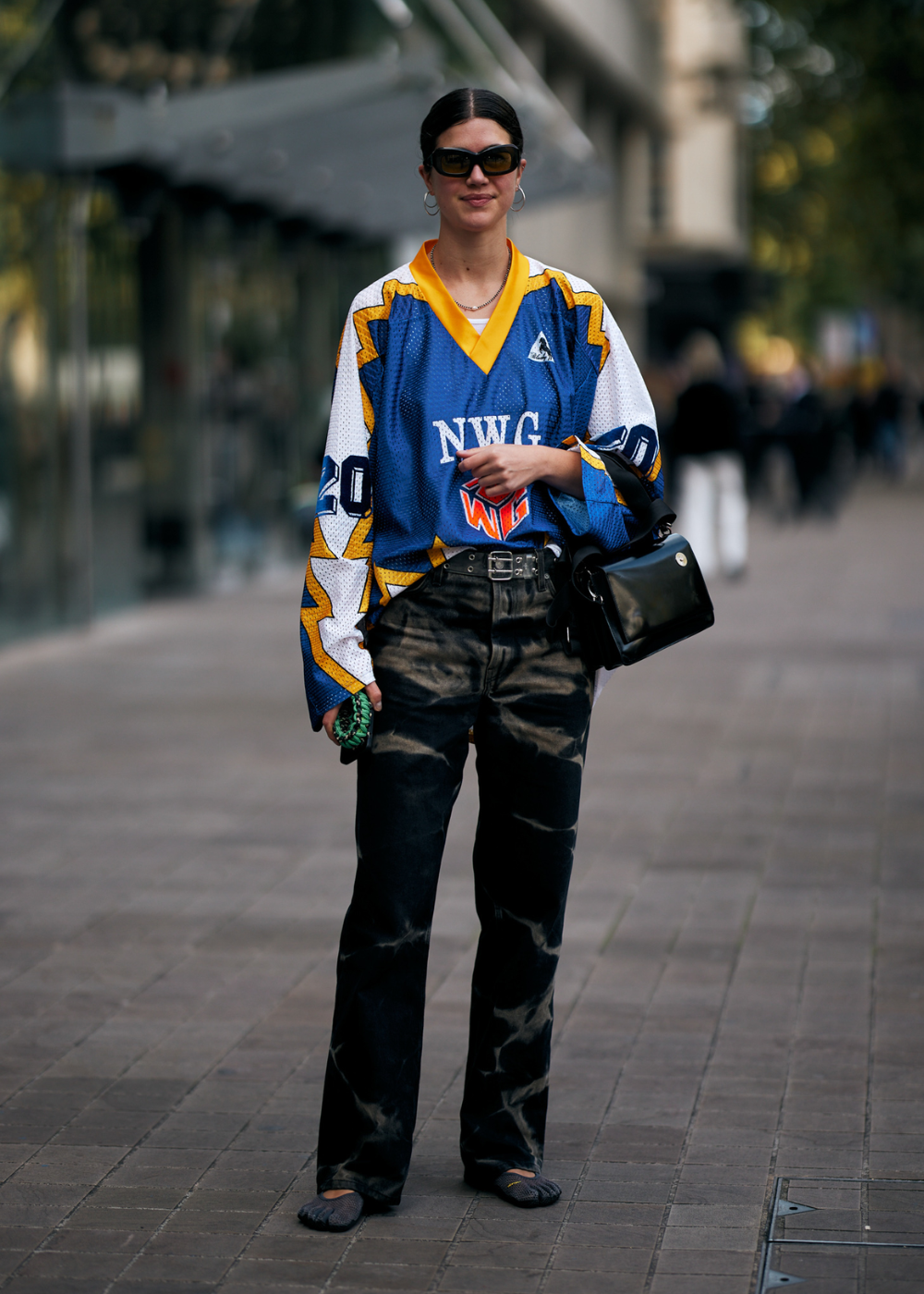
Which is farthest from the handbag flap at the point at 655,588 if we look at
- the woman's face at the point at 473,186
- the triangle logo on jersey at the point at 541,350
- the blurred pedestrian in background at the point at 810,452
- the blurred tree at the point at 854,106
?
the blurred tree at the point at 854,106

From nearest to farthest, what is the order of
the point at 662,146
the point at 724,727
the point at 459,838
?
the point at 459,838
the point at 724,727
the point at 662,146

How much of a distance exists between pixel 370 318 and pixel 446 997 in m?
2.17

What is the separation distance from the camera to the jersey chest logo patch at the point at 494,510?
3.43 meters

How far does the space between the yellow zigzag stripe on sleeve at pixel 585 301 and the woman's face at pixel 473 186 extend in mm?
143

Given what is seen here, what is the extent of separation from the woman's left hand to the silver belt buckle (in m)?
0.12

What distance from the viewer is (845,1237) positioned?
345 centimetres

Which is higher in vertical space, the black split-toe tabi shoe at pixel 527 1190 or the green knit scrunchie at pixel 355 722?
the green knit scrunchie at pixel 355 722

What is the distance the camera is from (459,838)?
7.00m

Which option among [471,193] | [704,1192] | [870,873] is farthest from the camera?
[870,873]

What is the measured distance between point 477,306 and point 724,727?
6.06 meters

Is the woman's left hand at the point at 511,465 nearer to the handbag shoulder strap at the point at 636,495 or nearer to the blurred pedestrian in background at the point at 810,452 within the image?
the handbag shoulder strap at the point at 636,495

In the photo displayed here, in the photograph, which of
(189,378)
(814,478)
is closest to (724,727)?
(189,378)

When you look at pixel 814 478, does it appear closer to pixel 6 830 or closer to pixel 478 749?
pixel 6 830

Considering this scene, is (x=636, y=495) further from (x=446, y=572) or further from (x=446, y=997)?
(x=446, y=997)
